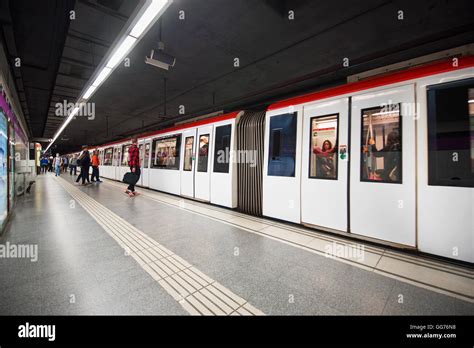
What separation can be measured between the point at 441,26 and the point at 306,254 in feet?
13.1

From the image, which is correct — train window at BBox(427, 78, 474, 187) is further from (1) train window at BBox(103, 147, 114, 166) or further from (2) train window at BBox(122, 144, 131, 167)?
(1) train window at BBox(103, 147, 114, 166)

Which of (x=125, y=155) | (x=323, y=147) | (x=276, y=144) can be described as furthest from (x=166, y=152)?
(x=323, y=147)

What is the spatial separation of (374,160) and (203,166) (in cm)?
388

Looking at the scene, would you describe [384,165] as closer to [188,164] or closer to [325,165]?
[325,165]

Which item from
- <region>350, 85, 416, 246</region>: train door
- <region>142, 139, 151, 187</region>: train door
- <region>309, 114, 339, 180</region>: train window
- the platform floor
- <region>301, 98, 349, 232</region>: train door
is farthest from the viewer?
<region>142, 139, 151, 187</region>: train door

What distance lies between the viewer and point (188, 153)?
6082mm

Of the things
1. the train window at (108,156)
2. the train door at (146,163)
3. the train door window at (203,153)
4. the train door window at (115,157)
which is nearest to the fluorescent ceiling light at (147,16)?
the train door window at (203,153)

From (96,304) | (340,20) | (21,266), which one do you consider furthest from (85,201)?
(340,20)

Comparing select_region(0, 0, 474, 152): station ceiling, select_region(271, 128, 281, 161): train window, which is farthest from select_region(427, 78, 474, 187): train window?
select_region(271, 128, 281, 161): train window

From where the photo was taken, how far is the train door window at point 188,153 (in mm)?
5938

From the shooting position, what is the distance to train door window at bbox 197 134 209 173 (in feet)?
17.8

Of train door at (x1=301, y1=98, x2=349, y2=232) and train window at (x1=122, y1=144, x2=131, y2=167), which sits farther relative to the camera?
train window at (x1=122, y1=144, x2=131, y2=167)

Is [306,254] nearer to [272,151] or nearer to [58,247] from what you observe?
[272,151]
